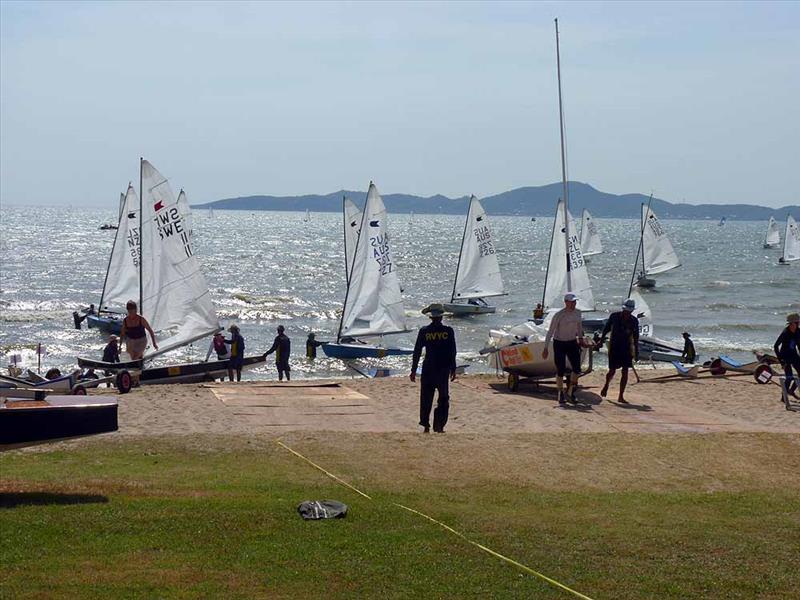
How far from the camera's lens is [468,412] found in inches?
575

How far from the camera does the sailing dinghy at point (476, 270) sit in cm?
5031

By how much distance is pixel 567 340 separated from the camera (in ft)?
50.0

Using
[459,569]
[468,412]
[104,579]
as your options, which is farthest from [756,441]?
[104,579]

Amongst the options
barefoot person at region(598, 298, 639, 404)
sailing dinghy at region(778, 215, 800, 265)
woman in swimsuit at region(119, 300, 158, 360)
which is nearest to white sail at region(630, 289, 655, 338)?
woman in swimsuit at region(119, 300, 158, 360)

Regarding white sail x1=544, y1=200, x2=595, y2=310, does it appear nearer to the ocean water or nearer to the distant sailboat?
the ocean water

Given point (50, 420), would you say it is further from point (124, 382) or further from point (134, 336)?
point (134, 336)

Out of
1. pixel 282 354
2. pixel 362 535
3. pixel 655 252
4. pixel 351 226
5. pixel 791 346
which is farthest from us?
pixel 655 252

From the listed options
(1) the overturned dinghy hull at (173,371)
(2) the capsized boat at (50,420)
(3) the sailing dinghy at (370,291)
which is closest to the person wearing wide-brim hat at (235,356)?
(1) the overturned dinghy hull at (173,371)

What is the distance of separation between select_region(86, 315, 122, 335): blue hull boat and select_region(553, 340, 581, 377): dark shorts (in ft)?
103

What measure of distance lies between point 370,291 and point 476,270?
1829 cm

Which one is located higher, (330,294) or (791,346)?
(791,346)

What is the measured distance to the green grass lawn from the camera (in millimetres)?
6867

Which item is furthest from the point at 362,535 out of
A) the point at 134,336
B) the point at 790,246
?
the point at 790,246

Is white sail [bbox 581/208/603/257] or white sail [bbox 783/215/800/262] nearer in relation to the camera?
white sail [bbox 581/208/603/257]
